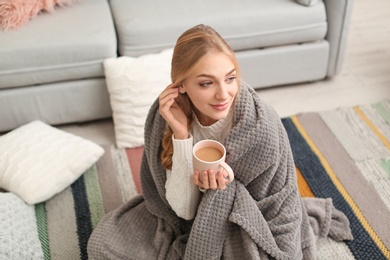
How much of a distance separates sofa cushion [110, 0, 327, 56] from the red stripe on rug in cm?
41

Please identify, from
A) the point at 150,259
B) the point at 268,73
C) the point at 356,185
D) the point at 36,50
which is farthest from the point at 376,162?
the point at 36,50

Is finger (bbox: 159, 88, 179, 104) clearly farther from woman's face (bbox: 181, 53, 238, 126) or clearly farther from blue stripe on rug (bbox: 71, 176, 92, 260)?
blue stripe on rug (bbox: 71, 176, 92, 260)

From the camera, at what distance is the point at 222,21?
205cm

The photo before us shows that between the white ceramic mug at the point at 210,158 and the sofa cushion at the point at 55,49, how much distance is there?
0.92 m

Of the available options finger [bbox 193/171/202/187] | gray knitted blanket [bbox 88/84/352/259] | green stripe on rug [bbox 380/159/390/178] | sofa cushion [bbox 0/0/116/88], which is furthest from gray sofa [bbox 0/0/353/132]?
finger [bbox 193/171/202/187]

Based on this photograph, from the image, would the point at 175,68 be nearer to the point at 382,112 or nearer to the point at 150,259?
the point at 150,259

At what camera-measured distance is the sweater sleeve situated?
4.09ft

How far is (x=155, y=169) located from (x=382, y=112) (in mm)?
1258

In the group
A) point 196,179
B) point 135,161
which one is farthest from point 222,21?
point 196,179

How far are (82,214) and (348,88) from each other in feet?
4.53

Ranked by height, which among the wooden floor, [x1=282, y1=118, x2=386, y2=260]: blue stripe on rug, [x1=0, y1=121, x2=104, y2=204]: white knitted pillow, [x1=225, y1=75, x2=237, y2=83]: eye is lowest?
[x1=282, y1=118, x2=386, y2=260]: blue stripe on rug

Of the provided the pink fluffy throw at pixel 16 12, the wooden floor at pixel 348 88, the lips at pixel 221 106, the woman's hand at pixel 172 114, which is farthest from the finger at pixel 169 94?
the pink fluffy throw at pixel 16 12

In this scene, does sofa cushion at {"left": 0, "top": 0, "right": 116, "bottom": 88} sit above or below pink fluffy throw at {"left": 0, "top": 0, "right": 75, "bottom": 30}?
below

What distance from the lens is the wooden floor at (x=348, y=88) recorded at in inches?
87.2
